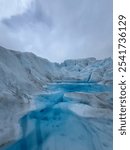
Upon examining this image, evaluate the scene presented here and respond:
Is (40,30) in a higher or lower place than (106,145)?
higher

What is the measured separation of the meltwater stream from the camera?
102 cm

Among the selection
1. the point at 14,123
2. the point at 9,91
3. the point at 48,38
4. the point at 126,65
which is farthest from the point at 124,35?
the point at 9,91

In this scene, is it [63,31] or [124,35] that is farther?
[63,31]

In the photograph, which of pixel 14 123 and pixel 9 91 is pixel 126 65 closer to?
pixel 14 123

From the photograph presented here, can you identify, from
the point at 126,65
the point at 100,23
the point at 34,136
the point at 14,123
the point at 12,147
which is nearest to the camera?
the point at 126,65

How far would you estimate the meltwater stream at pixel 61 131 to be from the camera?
1018 millimetres

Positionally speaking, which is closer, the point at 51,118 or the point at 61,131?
the point at 61,131

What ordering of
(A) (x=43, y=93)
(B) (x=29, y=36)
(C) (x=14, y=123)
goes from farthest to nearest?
(A) (x=43, y=93) → (B) (x=29, y=36) → (C) (x=14, y=123)

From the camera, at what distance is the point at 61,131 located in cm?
118

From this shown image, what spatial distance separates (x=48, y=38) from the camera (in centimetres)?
144

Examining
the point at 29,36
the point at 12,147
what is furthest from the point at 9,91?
the point at 12,147

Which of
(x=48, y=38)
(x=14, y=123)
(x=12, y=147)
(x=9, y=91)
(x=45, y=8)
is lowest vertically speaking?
(x=12, y=147)

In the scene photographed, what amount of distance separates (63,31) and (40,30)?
0.19 metres

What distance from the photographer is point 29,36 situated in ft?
4.76
